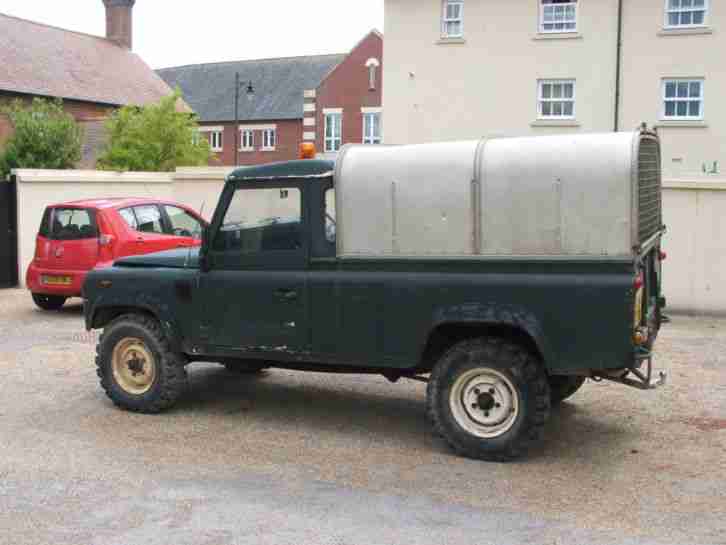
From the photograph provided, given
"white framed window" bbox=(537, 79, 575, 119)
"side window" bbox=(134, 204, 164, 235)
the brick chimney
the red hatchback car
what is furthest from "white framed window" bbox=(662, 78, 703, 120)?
the brick chimney

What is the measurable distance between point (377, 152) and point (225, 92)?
67783 mm

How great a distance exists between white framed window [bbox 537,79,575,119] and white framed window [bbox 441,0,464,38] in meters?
3.57

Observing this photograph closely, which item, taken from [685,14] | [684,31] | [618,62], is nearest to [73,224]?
[618,62]

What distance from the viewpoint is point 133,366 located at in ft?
25.9

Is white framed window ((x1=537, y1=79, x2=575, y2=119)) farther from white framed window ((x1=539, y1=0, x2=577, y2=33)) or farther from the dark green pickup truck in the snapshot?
the dark green pickup truck

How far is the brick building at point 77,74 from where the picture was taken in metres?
47.5

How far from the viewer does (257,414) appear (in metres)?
7.92

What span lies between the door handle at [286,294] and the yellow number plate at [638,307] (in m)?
2.58

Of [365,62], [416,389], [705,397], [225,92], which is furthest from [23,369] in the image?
[225,92]

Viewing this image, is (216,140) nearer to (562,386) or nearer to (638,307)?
(562,386)

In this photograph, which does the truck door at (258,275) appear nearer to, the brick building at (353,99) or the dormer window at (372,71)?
the brick building at (353,99)

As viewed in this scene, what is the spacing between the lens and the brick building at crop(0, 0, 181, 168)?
47.5 m

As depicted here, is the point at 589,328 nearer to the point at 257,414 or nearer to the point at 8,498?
the point at 257,414

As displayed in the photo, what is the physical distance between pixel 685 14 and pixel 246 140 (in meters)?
Result: 42.7
